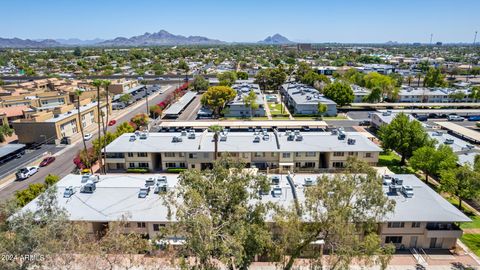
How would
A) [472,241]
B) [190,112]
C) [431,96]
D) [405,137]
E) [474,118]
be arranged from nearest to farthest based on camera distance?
[472,241], [405,137], [474,118], [190,112], [431,96]

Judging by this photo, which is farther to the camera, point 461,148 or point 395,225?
point 461,148

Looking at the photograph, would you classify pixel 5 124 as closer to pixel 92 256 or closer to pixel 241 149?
pixel 241 149

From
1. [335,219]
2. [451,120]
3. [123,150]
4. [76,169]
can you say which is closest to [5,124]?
[76,169]

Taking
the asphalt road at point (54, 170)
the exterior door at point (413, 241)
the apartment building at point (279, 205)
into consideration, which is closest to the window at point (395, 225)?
the apartment building at point (279, 205)

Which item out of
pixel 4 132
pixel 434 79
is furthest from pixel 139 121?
pixel 434 79

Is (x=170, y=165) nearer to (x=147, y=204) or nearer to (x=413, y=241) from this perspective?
(x=147, y=204)

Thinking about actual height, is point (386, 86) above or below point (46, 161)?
above

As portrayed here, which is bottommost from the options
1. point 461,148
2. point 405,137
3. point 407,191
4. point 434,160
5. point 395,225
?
point 395,225

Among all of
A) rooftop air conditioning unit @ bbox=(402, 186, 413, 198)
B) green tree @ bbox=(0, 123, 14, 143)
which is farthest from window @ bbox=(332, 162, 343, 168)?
green tree @ bbox=(0, 123, 14, 143)
